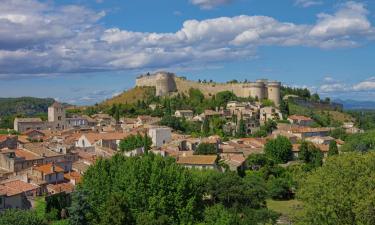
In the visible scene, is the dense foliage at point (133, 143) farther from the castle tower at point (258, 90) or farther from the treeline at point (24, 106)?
the treeline at point (24, 106)

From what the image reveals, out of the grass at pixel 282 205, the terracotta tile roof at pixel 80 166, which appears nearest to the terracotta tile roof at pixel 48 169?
the terracotta tile roof at pixel 80 166

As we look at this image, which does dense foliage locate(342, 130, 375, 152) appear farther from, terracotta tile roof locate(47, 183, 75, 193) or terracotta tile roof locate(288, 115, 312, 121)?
terracotta tile roof locate(47, 183, 75, 193)

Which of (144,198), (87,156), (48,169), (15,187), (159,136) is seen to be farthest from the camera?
(159,136)

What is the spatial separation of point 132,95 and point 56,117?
1172 inches

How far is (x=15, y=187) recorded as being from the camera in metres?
33.8

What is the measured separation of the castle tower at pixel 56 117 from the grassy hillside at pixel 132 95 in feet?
80.4

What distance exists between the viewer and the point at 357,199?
20406mm

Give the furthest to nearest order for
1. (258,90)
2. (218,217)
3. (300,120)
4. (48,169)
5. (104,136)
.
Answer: (258,90), (300,120), (104,136), (48,169), (218,217)

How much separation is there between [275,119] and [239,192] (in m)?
48.3

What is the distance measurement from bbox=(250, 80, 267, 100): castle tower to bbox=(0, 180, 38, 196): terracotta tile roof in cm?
7074

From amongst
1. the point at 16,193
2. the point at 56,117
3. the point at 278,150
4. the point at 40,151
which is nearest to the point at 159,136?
the point at 278,150

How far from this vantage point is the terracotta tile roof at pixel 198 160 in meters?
47.0

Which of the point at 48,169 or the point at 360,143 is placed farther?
the point at 360,143

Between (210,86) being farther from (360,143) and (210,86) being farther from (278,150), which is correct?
(278,150)
